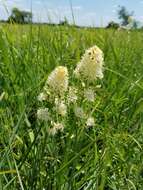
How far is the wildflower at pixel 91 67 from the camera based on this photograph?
53.4 inches

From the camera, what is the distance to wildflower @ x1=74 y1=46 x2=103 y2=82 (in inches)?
53.4

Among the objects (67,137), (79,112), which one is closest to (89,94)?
(79,112)

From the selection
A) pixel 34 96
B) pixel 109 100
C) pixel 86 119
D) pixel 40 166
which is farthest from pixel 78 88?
pixel 109 100

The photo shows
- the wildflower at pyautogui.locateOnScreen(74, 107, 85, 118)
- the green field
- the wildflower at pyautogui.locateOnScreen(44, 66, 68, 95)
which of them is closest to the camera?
the wildflower at pyautogui.locateOnScreen(44, 66, 68, 95)

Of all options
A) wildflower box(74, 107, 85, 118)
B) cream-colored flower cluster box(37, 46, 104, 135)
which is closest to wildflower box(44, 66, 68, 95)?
cream-colored flower cluster box(37, 46, 104, 135)

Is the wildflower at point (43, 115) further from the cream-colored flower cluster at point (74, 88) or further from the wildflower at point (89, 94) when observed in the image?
the wildflower at point (89, 94)

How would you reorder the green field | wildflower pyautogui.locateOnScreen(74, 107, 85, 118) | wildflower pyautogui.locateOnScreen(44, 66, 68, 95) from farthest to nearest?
1. the green field
2. wildflower pyautogui.locateOnScreen(74, 107, 85, 118)
3. wildflower pyautogui.locateOnScreen(44, 66, 68, 95)

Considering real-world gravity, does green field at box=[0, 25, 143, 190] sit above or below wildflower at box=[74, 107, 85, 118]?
below

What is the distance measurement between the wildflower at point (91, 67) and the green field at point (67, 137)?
0.13 m

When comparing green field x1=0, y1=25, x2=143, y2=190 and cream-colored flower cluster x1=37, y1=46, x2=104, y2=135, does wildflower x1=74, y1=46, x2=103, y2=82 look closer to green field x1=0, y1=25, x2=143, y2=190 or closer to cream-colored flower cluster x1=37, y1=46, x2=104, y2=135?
cream-colored flower cluster x1=37, y1=46, x2=104, y2=135

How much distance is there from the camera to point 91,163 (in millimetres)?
1780

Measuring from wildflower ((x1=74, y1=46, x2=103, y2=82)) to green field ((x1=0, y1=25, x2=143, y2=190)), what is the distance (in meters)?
0.13

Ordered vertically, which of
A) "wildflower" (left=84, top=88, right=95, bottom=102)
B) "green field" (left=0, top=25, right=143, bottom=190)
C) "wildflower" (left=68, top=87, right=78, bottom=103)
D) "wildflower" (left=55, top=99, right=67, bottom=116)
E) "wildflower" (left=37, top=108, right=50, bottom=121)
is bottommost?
"green field" (left=0, top=25, right=143, bottom=190)

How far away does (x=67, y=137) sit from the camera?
67.5 inches
